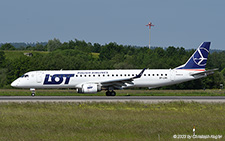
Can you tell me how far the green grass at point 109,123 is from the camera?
17792mm

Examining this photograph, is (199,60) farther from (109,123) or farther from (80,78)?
(109,123)

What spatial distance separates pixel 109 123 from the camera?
21.4m

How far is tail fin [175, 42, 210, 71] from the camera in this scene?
1890 inches

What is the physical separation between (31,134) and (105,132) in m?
3.41

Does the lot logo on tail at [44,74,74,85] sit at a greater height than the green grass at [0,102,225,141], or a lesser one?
greater

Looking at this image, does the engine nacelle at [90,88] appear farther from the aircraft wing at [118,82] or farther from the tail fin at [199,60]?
the tail fin at [199,60]

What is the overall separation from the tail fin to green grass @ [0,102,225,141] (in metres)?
18.3

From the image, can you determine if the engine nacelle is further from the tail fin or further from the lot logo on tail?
the tail fin

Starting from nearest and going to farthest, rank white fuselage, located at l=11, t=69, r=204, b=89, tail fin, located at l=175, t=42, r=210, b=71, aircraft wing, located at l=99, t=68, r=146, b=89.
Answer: aircraft wing, located at l=99, t=68, r=146, b=89 → white fuselage, located at l=11, t=69, r=204, b=89 → tail fin, located at l=175, t=42, r=210, b=71

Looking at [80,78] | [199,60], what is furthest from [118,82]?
[199,60]

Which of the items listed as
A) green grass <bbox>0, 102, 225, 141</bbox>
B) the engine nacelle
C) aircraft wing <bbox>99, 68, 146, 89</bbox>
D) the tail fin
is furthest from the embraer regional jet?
green grass <bbox>0, 102, 225, 141</bbox>

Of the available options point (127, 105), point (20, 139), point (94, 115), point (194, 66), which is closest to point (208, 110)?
point (127, 105)

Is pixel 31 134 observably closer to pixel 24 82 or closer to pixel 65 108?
pixel 65 108

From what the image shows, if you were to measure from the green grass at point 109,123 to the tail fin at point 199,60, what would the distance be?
1831 centimetres
